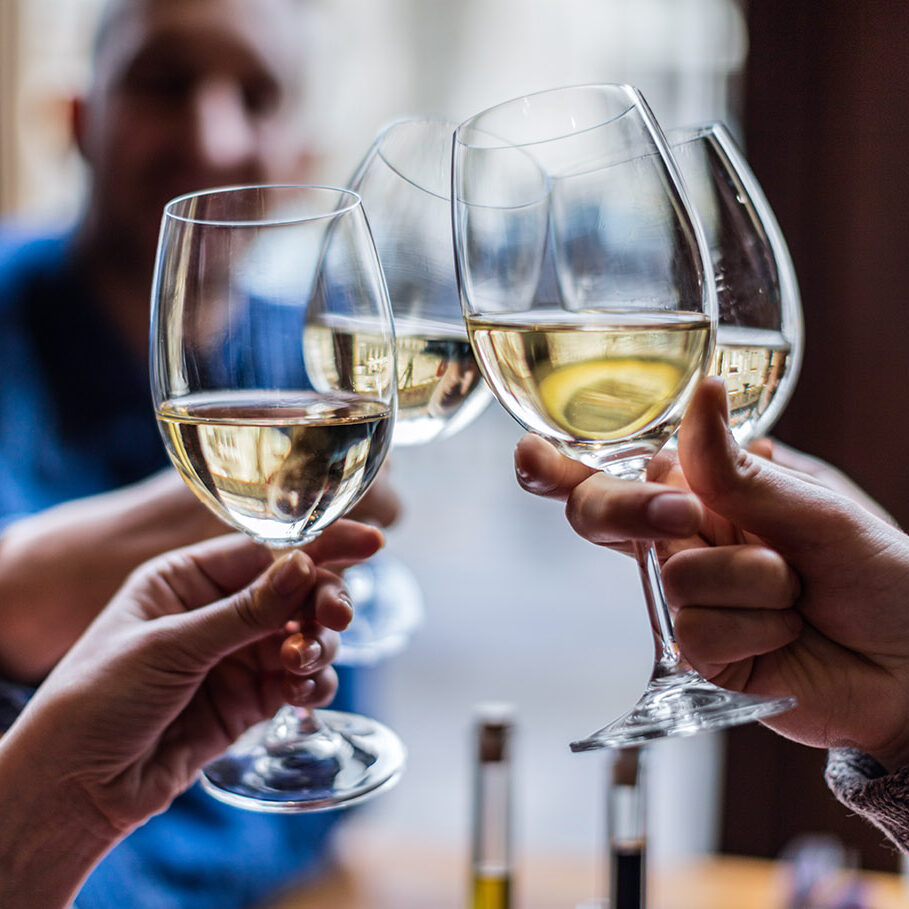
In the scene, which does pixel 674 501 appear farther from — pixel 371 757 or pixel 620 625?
pixel 620 625

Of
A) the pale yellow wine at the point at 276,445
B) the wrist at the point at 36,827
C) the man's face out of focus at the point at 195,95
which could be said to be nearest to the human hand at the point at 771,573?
the pale yellow wine at the point at 276,445

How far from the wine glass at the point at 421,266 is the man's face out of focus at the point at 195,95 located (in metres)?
1.04

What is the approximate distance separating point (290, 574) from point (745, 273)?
0.33 m

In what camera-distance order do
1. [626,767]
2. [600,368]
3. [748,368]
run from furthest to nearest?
[626,767] → [748,368] → [600,368]

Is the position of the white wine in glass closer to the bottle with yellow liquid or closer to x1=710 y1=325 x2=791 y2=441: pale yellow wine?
x1=710 y1=325 x2=791 y2=441: pale yellow wine

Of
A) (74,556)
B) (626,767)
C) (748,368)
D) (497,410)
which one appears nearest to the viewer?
(748,368)

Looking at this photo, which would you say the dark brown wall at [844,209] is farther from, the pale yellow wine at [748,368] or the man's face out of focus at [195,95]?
the pale yellow wine at [748,368]

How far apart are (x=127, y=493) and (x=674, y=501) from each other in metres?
0.76

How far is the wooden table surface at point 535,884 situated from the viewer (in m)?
1.11

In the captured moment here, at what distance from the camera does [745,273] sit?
0.66 metres

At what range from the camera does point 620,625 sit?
399 centimetres

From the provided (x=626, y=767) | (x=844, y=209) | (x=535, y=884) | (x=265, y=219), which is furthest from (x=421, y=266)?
(x=844, y=209)

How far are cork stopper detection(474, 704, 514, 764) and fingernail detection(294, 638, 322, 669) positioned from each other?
247mm

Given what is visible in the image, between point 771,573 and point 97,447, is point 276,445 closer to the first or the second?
point 771,573
